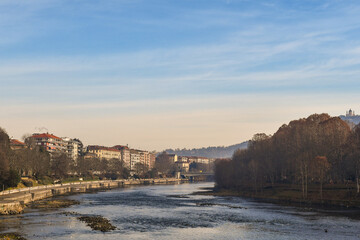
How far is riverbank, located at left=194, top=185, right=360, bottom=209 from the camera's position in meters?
112

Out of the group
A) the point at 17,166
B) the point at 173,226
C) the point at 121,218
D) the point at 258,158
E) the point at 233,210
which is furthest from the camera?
the point at 258,158

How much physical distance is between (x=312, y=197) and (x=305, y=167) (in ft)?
30.0

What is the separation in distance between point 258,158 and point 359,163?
191 feet

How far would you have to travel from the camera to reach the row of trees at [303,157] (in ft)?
417

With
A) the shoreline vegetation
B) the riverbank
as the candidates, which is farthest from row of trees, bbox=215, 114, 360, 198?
the riverbank

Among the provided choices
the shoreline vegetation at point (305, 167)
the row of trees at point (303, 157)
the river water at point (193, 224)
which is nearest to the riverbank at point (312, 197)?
the shoreline vegetation at point (305, 167)

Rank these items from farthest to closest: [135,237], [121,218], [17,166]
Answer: [17,166], [121,218], [135,237]

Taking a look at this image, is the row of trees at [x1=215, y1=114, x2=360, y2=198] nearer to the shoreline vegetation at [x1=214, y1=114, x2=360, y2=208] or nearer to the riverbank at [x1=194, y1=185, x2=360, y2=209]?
the shoreline vegetation at [x1=214, y1=114, x2=360, y2=208]

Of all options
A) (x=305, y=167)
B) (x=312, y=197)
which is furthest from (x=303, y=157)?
(x=312, y=197)

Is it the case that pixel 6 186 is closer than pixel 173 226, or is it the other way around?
pixel 173 226

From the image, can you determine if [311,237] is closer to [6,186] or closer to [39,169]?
[6,186]

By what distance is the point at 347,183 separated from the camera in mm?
126562

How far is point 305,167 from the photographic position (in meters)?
128

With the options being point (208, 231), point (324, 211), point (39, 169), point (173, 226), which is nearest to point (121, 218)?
point (173, 226)
